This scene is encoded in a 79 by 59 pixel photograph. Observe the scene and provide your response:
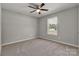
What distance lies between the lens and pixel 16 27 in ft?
12.9

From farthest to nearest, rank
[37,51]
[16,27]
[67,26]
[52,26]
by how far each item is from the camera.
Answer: [52,26] → [16,27] → [67,26] → [37,51]

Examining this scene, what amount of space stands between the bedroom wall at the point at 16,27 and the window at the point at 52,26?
165cm

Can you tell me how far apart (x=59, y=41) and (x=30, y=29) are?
2783 millimetres

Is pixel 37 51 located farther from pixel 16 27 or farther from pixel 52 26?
pixel 52 26

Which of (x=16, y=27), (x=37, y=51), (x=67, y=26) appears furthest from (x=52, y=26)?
(x=16, y=27)

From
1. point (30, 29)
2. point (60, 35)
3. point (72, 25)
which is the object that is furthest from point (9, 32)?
point (72, 25)

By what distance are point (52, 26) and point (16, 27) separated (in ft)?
9.40

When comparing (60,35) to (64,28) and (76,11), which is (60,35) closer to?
(64,28)

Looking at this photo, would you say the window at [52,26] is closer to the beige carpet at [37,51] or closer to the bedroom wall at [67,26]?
the bedroom wall at [67,26]

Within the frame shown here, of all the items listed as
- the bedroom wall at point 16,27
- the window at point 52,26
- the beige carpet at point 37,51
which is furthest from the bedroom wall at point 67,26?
the bedroom wall at point 16,27

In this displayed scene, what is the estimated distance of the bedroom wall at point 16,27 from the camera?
3.29 m

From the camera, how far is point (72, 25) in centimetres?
317

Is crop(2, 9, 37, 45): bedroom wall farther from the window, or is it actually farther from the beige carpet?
the window

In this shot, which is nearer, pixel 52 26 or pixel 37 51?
pixel 37 51
